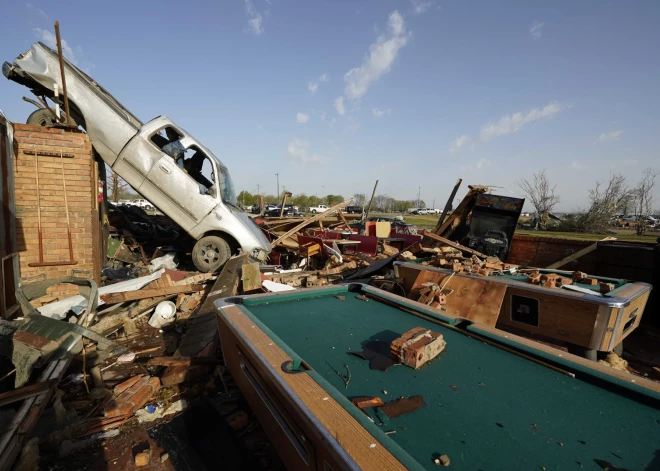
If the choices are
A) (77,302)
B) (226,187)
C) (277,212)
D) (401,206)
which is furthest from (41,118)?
(401,206)

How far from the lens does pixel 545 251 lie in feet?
19.4

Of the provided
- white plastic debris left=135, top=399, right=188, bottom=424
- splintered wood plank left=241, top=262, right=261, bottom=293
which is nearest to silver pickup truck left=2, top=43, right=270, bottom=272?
Result: splintered wood plank left=241, top=262, right=261, bottom=293

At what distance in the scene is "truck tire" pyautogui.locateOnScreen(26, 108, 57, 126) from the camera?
559cm

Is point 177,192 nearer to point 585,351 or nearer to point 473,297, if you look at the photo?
point 473,297

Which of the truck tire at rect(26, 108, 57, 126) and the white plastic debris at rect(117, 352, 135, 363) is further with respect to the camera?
the truck tire at rect(26, 108, 57, 126)

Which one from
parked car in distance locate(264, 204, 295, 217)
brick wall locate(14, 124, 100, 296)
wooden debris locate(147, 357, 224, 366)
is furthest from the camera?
parked car in distance locate(264, 204, 295, 217)

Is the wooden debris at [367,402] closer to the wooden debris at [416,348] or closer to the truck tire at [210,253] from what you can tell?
the wooden debris at [416,348]

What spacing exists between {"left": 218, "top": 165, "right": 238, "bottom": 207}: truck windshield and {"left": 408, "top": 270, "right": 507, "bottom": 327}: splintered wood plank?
464 centimetres

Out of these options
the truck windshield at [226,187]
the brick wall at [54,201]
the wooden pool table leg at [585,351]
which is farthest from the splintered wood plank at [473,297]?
the brick wall at [54,201]

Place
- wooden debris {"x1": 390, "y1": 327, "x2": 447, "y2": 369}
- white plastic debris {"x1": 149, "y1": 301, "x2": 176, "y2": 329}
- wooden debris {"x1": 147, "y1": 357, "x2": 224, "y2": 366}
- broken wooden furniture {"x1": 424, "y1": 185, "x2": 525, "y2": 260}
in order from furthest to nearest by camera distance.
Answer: broken wooden furniture {"x1": 424, "y1": 185, "x2": 525, "y2": 260}
white plastic debris {"x1": 149, "y1": 301, "x2": 176, "y2": 329}
wooden debris {"x1": 147, "y1": 357, "x2": 224, "y2": 366}
wooden debris {"x1": 390, "y1": 327, "x2": 447, "y2": 369}

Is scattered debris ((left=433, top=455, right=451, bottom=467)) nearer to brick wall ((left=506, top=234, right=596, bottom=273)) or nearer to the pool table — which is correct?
the pool table

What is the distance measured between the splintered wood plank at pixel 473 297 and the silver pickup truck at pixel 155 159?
13.3ft

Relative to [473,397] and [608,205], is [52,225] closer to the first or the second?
[473,397]

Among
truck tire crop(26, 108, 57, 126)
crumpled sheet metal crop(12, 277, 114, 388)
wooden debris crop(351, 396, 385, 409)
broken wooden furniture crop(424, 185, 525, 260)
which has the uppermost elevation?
truck tire crop(26, 108, 57, 126)
